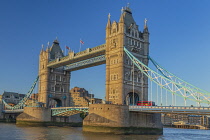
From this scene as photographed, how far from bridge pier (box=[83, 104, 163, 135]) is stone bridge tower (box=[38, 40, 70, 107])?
31.4 m

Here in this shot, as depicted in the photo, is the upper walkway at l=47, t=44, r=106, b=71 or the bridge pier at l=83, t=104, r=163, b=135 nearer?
the bridge pier at l=83, t=104, r=163, b=135

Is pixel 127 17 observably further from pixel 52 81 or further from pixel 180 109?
pixel 52 81

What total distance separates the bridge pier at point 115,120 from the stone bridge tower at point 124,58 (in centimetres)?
530

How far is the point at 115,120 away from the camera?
49.0 metres

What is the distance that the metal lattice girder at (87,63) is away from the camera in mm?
66000

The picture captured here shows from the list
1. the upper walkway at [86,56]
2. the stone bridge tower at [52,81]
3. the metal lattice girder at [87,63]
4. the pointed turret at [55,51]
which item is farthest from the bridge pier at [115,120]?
the pointed turret at [55,51]

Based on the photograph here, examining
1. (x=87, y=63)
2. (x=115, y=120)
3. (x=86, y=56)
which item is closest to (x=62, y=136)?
(x=115, y=120)

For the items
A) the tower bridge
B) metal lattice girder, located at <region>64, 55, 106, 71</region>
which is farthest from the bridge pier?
metal lattice girder, located at <region>64, 55, 106, 71</region>

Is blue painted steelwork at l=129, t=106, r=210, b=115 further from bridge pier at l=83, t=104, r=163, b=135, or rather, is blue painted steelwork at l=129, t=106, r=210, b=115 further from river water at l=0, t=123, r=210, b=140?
river water at l=0, t=123, r=210, b=140

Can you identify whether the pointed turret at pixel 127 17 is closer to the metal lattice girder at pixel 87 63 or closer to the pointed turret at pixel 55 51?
the metal lattice girder at pixel 87 63

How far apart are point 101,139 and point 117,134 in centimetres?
779

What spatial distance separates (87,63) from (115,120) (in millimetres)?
24659

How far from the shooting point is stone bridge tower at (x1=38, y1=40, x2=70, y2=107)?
A: 80750 millimetres

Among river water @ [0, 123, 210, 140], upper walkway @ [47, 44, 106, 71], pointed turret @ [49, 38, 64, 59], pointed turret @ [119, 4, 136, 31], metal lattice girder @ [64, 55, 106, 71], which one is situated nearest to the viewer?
river water @ [0, 123, 210, 140]
